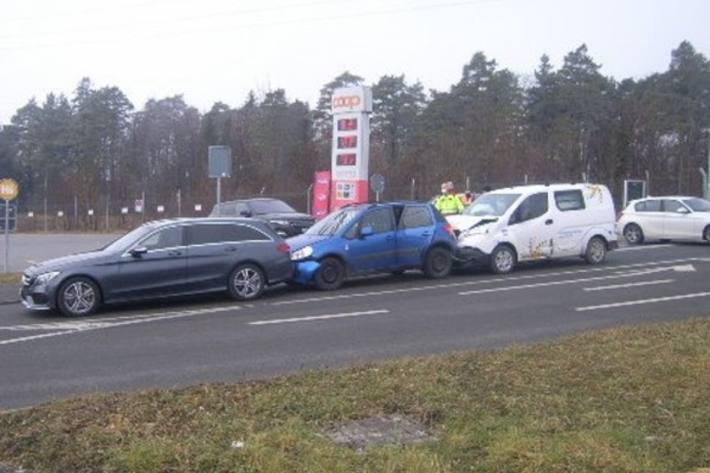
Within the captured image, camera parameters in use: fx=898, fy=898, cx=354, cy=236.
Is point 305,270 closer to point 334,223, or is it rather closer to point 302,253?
point 302,253

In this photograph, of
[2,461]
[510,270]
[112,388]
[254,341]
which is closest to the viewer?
[2,461]

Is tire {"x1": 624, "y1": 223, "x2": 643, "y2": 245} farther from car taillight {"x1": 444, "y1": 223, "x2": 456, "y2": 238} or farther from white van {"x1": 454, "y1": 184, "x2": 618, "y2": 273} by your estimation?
car taillight {"x1": 444, "y1": 223, "x2": 456, "y2": 238}

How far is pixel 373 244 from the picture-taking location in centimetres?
1741

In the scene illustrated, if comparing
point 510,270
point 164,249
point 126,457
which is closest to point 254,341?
point 164,249

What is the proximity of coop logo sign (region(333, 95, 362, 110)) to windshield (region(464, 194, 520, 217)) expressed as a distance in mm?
6717

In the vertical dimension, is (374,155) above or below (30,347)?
above

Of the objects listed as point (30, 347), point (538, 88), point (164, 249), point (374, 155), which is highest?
point (538, 88)

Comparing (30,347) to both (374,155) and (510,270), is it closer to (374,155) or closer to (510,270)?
(510,270)

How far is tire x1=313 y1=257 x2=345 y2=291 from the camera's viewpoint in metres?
16.7

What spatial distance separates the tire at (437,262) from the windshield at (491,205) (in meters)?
1.54

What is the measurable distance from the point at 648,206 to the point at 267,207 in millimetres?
11536

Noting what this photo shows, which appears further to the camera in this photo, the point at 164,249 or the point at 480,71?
the point at 480,71

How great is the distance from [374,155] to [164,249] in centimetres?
3929

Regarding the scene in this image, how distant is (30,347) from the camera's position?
11141 millimetres
